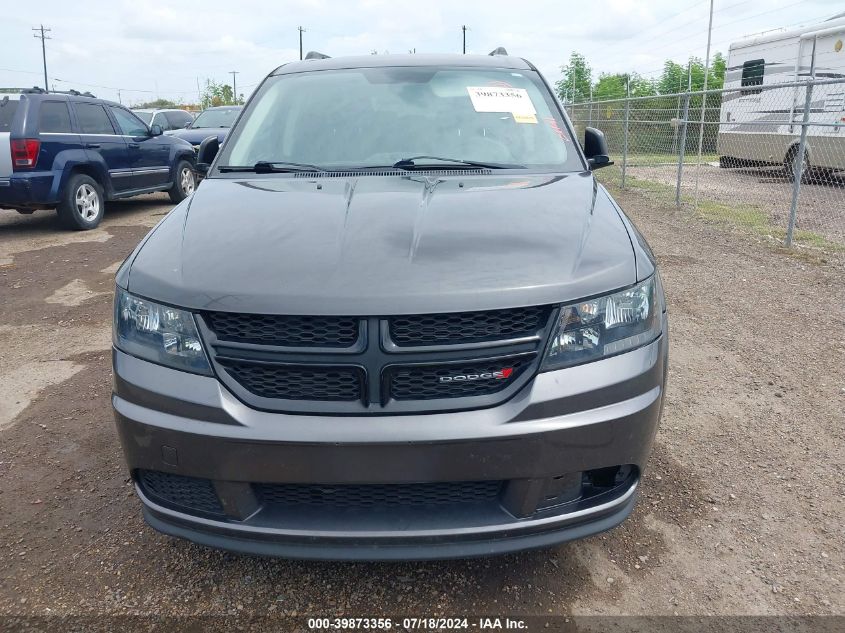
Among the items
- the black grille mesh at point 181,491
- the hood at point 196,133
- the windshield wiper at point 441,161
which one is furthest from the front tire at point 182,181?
the black grille mesh at point 181,491

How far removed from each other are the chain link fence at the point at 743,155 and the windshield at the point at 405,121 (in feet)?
20.9

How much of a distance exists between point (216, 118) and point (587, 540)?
579 inches

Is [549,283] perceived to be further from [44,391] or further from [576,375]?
[44,391]

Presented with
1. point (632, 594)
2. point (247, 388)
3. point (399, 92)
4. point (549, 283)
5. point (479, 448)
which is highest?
point (399, 92)

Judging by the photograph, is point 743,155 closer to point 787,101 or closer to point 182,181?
point 787,101

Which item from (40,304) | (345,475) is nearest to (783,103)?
(40,304)

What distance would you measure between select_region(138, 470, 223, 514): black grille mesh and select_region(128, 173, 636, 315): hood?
0.52 meters

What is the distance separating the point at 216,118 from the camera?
49.9 ft

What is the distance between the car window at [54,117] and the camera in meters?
8.45

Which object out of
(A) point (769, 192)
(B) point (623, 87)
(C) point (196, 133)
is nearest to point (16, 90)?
(C) point (196, 133)

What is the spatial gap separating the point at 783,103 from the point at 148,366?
13747 mm

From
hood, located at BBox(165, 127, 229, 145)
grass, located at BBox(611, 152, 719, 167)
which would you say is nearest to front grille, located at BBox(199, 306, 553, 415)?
grass, located at BBox(611, 152, 719, 167)

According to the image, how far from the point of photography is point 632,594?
2.23 metres

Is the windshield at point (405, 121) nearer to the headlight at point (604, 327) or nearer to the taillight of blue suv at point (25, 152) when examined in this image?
the headlight at point (604, 327)
